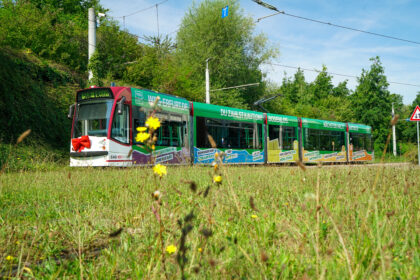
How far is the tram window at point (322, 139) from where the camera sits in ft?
66.6

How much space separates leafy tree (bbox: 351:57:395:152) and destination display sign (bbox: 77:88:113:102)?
3400cm

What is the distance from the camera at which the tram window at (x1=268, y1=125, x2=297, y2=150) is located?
18253 mm

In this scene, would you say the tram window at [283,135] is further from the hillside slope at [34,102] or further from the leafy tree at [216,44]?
the leafy tree at [216,44]

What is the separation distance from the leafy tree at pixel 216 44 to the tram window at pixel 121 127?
21551 mm

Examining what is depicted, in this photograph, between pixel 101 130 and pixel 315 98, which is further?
pixel 315 98

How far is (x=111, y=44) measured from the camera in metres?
28.2

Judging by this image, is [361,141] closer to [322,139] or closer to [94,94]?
[322,139]

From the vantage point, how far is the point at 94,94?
37.3 feet

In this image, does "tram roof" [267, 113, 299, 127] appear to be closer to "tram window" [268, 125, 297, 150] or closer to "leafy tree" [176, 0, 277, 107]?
"tram window" [268, 125, 297, 150]

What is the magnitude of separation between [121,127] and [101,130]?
2.04ft

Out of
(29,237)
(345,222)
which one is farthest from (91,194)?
(345,222)

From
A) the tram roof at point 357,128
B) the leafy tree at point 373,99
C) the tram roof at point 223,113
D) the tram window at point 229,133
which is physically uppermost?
the leafy tree at point 373,99

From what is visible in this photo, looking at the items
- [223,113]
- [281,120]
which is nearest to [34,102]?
[223,113]

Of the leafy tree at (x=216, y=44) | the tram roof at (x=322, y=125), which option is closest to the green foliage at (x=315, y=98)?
the leafy tree at (x=216, y=44)
